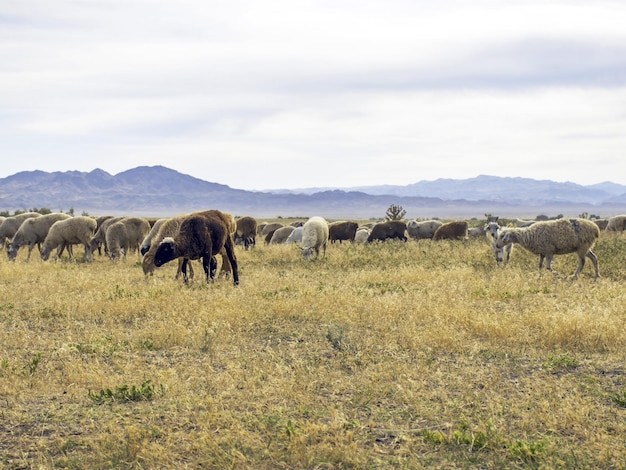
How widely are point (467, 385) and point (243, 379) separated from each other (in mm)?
2853

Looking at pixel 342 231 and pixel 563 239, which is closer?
pixel 563 239

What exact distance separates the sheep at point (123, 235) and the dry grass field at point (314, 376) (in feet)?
30.7

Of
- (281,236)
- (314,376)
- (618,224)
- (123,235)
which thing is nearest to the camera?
(314,376)

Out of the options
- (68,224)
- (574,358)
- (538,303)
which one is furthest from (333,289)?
(68,224)

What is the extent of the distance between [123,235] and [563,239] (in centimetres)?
1630

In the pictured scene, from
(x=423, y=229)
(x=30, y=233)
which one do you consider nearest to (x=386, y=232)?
(x=423, y=229)

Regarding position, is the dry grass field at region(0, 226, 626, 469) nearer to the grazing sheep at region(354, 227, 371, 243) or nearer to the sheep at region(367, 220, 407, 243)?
the sheep at region(367, 220, 407, 243)

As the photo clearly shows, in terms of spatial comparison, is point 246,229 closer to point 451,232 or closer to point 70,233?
point 70,233

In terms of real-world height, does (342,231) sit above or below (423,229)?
above

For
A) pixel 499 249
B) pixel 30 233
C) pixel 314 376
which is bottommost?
pixel 314 376

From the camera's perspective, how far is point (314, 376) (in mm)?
8164

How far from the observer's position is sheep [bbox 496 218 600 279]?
1744 cm

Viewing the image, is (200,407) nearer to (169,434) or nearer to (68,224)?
(169,434)

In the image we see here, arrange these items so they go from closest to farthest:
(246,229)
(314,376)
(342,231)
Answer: (314,376), (246,229), (342,231)
